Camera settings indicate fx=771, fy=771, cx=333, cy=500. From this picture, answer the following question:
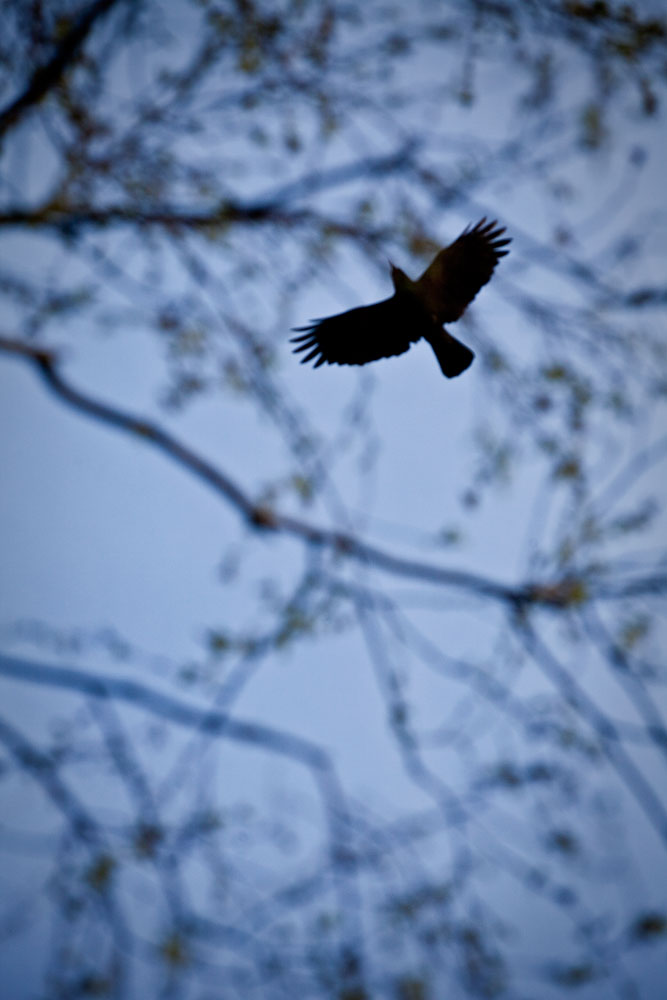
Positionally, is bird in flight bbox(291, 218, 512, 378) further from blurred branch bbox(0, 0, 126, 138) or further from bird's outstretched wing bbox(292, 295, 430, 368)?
blurred branch bbox(0, 0, 126, 138)

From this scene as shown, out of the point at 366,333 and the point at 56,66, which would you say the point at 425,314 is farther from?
the point at 56,66

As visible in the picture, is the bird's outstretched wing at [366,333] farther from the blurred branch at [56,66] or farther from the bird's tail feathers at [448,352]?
the blurred branch at [56,66]

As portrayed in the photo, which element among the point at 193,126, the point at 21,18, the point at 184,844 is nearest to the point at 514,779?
the point at 184,844

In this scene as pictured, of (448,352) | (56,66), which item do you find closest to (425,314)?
(448,352)

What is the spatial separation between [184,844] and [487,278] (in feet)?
11.0

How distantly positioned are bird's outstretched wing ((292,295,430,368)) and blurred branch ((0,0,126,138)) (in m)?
2.21

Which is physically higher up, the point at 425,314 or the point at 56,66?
the point at 56,66

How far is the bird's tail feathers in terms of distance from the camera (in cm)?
133

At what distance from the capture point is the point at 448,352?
1.33 metres

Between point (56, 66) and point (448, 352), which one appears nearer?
point (448, 352)

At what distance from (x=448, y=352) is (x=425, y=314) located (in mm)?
82

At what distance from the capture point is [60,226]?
3551 millimetres

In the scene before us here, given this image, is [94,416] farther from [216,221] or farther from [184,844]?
[184,844]

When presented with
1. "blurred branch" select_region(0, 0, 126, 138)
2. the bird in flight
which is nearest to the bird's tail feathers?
the bird in flight
